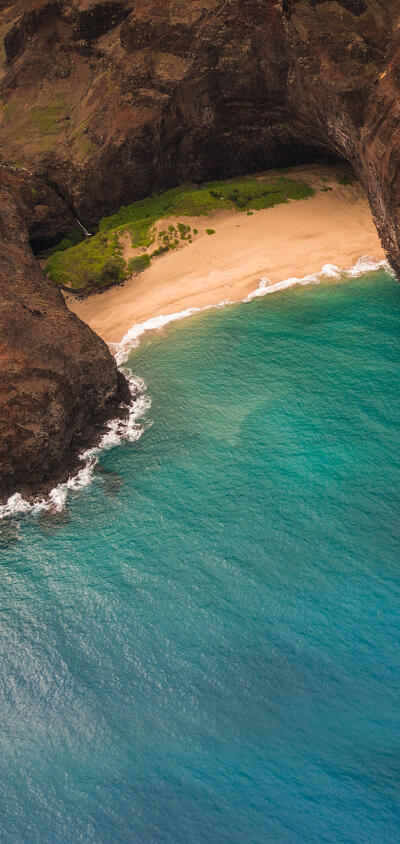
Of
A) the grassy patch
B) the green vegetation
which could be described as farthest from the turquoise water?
the green vegetation

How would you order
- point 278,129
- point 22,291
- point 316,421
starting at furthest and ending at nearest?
point 278,129 < point 22,291 < point 316,421

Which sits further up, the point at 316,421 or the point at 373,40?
the point at 373,40

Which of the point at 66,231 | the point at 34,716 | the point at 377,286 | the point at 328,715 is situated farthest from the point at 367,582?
the point at 66,231

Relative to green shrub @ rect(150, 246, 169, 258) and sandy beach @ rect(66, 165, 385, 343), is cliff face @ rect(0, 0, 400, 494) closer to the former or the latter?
sandy beach @ rect(66, 165, 385, 343)

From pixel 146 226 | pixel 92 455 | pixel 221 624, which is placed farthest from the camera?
pixel 146 226

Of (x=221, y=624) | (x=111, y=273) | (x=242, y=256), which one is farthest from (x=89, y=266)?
(x=221, y=624)

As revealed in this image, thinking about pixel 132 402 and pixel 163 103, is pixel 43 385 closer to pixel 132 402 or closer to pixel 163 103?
pixel 132 402

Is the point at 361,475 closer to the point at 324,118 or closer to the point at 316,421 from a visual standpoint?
the point at 316,421
